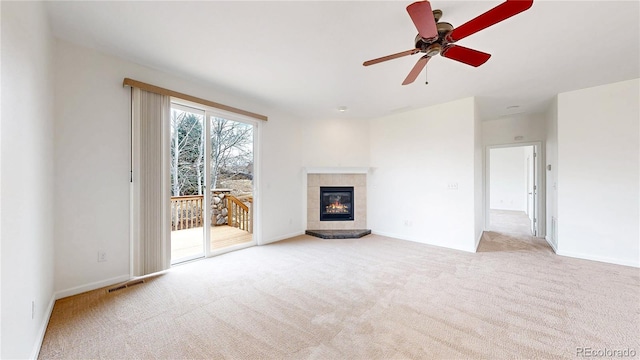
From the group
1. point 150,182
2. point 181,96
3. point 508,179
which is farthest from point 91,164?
point 508,179

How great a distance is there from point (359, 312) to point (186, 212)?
11.1 feet

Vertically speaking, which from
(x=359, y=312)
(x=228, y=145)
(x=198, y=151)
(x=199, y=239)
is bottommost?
(x=359, y=312)

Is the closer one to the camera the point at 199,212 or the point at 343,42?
the point at 343,42

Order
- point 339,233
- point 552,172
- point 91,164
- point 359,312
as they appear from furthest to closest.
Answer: point 339,233 < point 552,172 < point 91,164 < point 359,312

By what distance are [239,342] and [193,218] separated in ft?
10.0

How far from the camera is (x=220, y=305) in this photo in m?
2.28

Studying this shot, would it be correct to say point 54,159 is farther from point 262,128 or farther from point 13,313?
point 262,128

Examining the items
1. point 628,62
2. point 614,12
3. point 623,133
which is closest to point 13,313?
point 614,12

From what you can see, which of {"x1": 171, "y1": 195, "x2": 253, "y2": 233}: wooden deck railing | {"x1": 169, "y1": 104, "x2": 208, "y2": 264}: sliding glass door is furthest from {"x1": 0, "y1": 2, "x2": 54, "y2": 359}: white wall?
{"x1": 171, "y1": 195, "x2": 253, "y2": 233}: wooden deck railing

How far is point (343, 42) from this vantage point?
236cm

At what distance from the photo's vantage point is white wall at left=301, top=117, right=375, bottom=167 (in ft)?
17.3

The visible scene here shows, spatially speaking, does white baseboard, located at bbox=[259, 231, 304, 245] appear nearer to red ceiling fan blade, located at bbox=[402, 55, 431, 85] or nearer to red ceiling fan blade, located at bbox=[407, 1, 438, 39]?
red ceiling fan blade, located at bbox=[402, 55, 431, 85]

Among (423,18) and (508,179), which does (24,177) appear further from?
(508,179)

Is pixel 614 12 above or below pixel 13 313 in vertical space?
above
